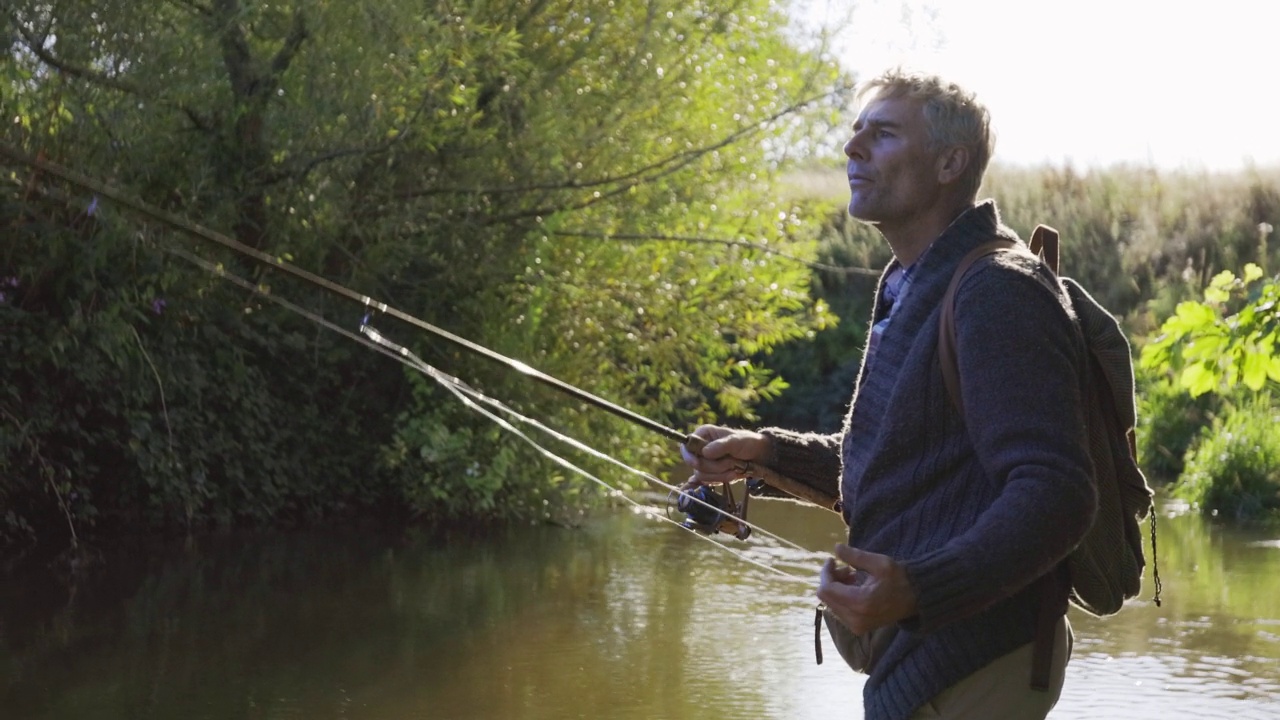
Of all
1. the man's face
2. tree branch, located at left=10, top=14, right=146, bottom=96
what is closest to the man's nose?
the man's face

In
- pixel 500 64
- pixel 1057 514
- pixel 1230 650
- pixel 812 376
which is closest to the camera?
pixel 1057 514

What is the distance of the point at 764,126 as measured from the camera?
11133mm

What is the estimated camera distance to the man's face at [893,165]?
2.50m

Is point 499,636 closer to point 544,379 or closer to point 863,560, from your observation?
point 544,379

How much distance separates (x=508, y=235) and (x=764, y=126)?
1911 millimetres

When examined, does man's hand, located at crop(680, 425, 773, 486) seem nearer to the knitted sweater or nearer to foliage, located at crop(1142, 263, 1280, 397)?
the knitted sweater

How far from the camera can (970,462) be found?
7.55ft

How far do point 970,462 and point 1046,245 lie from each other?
0.51 meters

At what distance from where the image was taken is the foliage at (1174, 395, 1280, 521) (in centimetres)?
1228

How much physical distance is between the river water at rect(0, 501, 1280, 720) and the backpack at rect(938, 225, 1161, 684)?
9.24ft

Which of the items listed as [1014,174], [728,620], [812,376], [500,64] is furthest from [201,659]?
[1014,174]

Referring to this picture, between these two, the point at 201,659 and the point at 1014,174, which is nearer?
the point at 201,659

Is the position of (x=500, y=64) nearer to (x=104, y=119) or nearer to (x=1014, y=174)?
(x=104, y=119)

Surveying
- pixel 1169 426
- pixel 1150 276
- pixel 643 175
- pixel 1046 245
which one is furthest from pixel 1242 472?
pixel 1046 245
